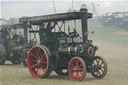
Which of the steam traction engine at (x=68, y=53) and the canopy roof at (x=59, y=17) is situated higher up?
the canopy roof at (x=59, y=17)

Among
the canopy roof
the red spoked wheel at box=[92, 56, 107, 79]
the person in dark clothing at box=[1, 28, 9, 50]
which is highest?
the canopy roof

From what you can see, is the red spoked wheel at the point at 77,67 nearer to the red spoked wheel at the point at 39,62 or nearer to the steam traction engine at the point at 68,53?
the steam traction engine at the point at 68,53

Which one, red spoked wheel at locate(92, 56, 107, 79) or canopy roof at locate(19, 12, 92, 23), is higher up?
canopy roof at locate(19, 12, 92, 23)

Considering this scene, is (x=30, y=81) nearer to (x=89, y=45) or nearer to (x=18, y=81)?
(x=18, y=81)

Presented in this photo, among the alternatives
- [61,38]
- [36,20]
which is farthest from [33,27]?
[61,38]

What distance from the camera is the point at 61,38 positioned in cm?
1212

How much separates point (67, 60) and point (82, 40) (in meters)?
1.16

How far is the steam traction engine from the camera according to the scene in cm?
1135

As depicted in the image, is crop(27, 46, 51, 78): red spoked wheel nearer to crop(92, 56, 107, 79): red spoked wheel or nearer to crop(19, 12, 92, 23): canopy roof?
crop(19, 12, 92, 23): canopy roof

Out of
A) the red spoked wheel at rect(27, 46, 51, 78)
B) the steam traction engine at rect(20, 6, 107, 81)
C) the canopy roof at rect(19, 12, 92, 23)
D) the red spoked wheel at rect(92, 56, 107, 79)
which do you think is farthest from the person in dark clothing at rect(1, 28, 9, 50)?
the red spoked wheel at rect(92, 56, 107, 79)

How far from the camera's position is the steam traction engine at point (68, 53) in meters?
11.4

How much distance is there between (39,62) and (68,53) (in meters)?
1.38

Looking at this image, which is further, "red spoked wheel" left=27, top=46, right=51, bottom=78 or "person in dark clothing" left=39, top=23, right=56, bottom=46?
"person in dark clothing" left=39, top=23, right=56, bottom=46

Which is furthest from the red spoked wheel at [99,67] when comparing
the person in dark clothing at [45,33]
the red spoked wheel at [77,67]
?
the person in dark clothing at [45,33]
